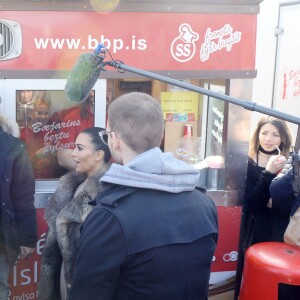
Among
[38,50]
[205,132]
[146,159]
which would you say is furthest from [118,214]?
[205,132]

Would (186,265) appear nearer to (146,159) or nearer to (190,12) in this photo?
(146,159)

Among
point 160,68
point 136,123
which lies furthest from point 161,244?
point 160,68

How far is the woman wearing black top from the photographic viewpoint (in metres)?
3.29

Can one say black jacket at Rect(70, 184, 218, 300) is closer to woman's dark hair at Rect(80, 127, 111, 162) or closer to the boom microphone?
the boom microphone

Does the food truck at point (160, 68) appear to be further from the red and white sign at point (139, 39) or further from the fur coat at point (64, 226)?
the fur coat at point (64, 226)

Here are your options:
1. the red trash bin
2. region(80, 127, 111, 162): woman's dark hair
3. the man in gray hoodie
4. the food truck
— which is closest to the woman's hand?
the food truck

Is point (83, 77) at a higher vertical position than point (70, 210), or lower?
higher

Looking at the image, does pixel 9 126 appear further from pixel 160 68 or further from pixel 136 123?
pixel 136 123

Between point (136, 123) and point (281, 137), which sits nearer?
point (136, 123)

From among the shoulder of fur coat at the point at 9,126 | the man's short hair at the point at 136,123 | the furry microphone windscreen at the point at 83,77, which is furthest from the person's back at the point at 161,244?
the shoulder of fur coat at the point at 9,126

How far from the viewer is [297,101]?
184 inches

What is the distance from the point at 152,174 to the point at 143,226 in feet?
0.60

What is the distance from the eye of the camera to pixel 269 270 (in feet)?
8.95

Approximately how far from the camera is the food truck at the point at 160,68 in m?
3.08
